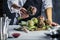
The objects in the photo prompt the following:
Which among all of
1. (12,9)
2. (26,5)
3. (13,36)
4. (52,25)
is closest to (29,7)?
(26,5)

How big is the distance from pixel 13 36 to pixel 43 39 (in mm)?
230

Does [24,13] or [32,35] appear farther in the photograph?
[24,13]

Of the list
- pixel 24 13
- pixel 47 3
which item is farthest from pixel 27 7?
pixel 47 3

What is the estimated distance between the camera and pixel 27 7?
1873 mm

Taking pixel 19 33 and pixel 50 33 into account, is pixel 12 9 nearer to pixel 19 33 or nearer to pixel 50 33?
pixel 19 33

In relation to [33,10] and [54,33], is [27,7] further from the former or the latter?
[54,33]

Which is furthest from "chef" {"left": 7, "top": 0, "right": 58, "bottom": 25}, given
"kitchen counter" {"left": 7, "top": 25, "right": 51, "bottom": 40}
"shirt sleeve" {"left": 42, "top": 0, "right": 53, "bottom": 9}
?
"kitchen counter" {"left": 7, "top": 25, "right": 51, "bottom": 40}

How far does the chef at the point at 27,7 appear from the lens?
182cm

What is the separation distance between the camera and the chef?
182 cm

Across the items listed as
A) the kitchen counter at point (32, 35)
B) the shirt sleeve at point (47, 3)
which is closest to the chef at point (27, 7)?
the shirt sleeve at point (47, 3)

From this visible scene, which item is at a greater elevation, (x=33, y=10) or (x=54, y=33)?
(x=33, y=10)

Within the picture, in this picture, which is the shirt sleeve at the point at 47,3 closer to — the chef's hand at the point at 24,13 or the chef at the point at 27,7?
the chef at the point at 27,7

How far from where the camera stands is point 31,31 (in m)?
1.50

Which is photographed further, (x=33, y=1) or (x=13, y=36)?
(x=33, y=1)
